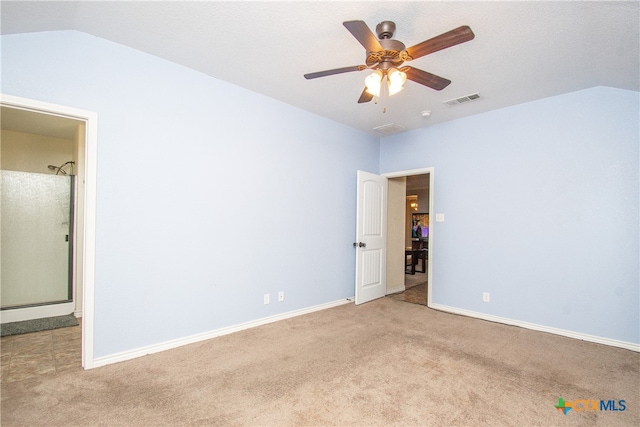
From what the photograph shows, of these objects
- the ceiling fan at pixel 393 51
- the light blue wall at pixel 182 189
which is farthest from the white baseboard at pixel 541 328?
the ceiling fan at pixel 393 51

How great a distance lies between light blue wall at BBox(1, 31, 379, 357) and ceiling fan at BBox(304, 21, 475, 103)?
1.47 m

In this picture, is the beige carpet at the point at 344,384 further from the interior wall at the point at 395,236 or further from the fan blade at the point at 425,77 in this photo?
the fan blade at the point at 425,77

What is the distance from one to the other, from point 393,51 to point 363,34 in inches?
10.9

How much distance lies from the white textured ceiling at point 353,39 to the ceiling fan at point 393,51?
33 cm

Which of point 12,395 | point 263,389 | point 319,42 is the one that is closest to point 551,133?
point 319,42

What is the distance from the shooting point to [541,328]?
3.35 m

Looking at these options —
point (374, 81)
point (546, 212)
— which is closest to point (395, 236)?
point (546, 212)

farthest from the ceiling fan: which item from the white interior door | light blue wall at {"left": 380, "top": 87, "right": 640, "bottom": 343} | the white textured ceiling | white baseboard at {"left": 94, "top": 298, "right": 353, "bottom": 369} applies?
white baseboard at {"left": 94, "top": 298, "right": 353, "bottom": 369}

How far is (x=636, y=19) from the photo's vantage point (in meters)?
1.98

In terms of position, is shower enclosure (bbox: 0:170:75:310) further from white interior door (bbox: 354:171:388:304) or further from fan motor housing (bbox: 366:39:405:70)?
fan motor housing (bbox: 366:39:405:70)

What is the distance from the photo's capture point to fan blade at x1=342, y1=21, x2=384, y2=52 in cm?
161

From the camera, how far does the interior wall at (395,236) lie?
17.0 ft

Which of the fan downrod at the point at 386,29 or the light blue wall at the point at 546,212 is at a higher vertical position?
the fan downrod at the point at 386,29

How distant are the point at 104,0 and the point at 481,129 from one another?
13.6ft
